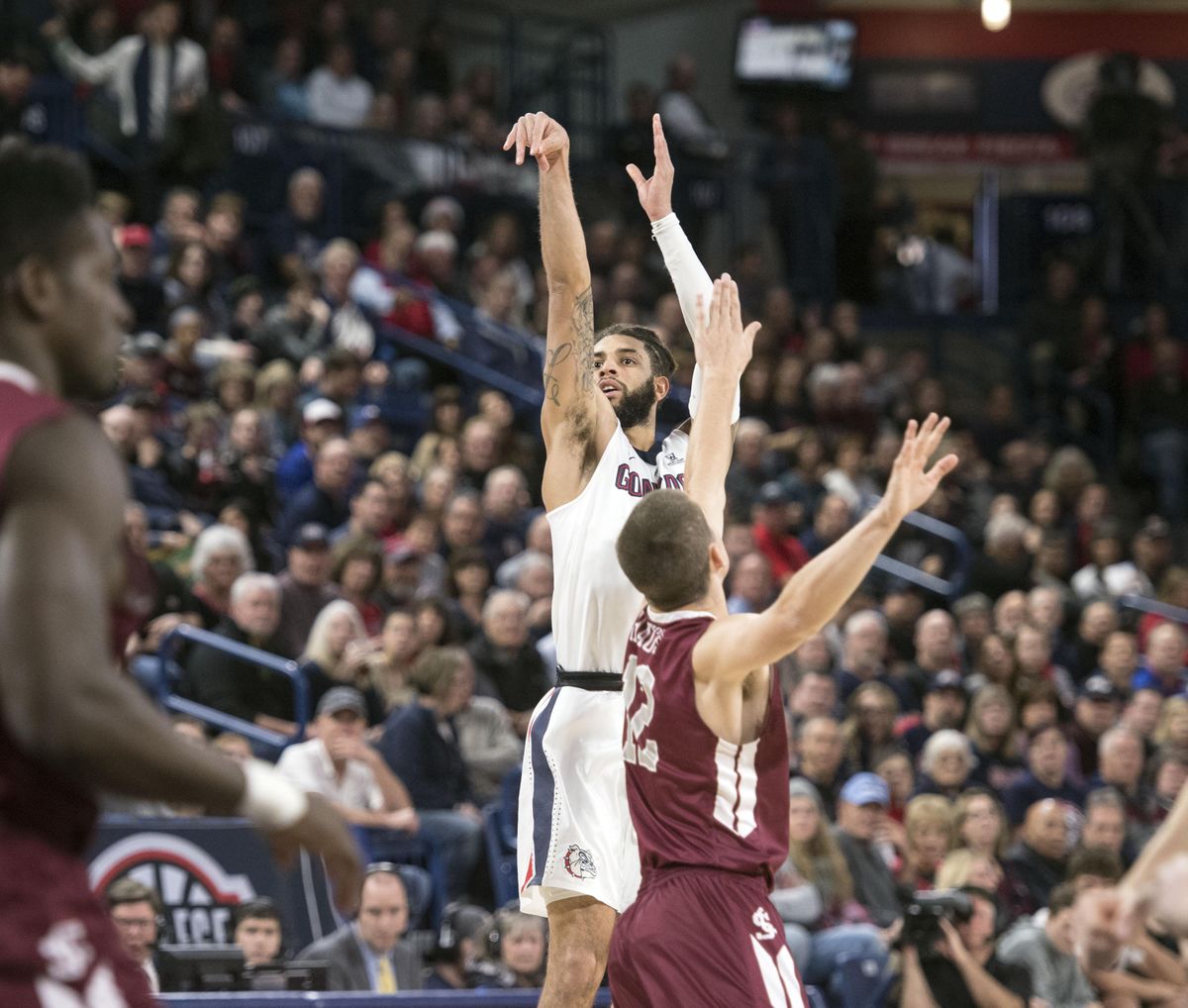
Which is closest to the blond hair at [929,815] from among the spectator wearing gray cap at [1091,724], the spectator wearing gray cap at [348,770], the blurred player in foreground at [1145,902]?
the spectator wearing gray cap at [348,770]

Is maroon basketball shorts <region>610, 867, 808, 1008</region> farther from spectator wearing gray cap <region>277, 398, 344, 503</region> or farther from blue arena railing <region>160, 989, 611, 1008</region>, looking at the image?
spectator wearing gray cap <region>277, 398, 344, 503</region>

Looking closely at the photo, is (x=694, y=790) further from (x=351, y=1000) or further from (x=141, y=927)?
(x=141, y=927)

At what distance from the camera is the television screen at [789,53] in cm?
2419

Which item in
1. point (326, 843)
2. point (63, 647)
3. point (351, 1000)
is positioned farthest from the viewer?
point (351, 1000)

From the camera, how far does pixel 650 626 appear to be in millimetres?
5098

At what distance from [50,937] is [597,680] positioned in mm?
3630

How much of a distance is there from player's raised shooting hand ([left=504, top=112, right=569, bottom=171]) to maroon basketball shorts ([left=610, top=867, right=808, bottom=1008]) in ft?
7.68

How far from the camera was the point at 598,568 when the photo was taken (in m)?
6.25

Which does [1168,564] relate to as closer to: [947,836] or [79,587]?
[947,836]

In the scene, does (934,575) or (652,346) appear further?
(934,575)

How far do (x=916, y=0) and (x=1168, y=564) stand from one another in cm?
1117

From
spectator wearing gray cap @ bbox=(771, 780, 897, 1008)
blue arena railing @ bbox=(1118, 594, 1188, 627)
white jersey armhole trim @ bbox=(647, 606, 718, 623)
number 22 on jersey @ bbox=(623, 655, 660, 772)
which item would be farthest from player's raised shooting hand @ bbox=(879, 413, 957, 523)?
blue arena railing @ bbox=(1118, 594, 1188, 627)

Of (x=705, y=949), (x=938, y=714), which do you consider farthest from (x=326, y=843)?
(x=938, y=714)

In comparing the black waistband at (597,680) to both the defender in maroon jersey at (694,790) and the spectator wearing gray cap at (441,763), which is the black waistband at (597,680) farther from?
the spectator wearing gray cap at (441,763)
